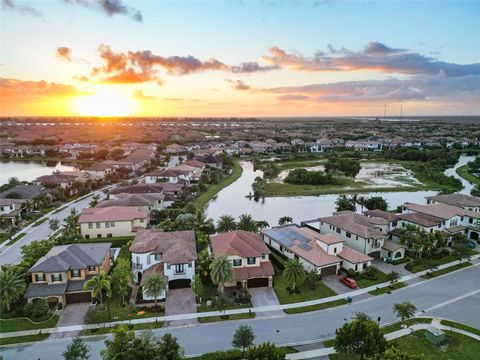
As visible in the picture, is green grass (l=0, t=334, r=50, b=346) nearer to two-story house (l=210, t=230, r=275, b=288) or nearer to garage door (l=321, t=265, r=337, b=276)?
two-story house (l=210, t=230, r=275, b=288)

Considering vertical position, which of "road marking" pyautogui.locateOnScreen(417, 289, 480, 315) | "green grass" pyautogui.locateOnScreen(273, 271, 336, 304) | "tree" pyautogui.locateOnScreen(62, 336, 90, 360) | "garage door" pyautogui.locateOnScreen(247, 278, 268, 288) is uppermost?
"tree" pyautogui.locateOnScreen(62, 336, 90, 360)

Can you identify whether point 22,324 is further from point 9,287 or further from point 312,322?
point 312,322

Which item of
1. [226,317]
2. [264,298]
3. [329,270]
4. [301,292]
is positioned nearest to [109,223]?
[226,317]

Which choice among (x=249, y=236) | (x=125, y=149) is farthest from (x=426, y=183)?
(x=125, y=149)

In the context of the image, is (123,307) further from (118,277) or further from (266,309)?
(266,309)

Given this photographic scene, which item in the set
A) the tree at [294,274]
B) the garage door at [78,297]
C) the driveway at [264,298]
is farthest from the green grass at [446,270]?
the garage door at [78,297]

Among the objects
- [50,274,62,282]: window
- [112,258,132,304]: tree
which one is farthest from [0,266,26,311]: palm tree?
[112,258,132,304]: tree

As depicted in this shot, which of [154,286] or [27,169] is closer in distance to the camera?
[154,286]
